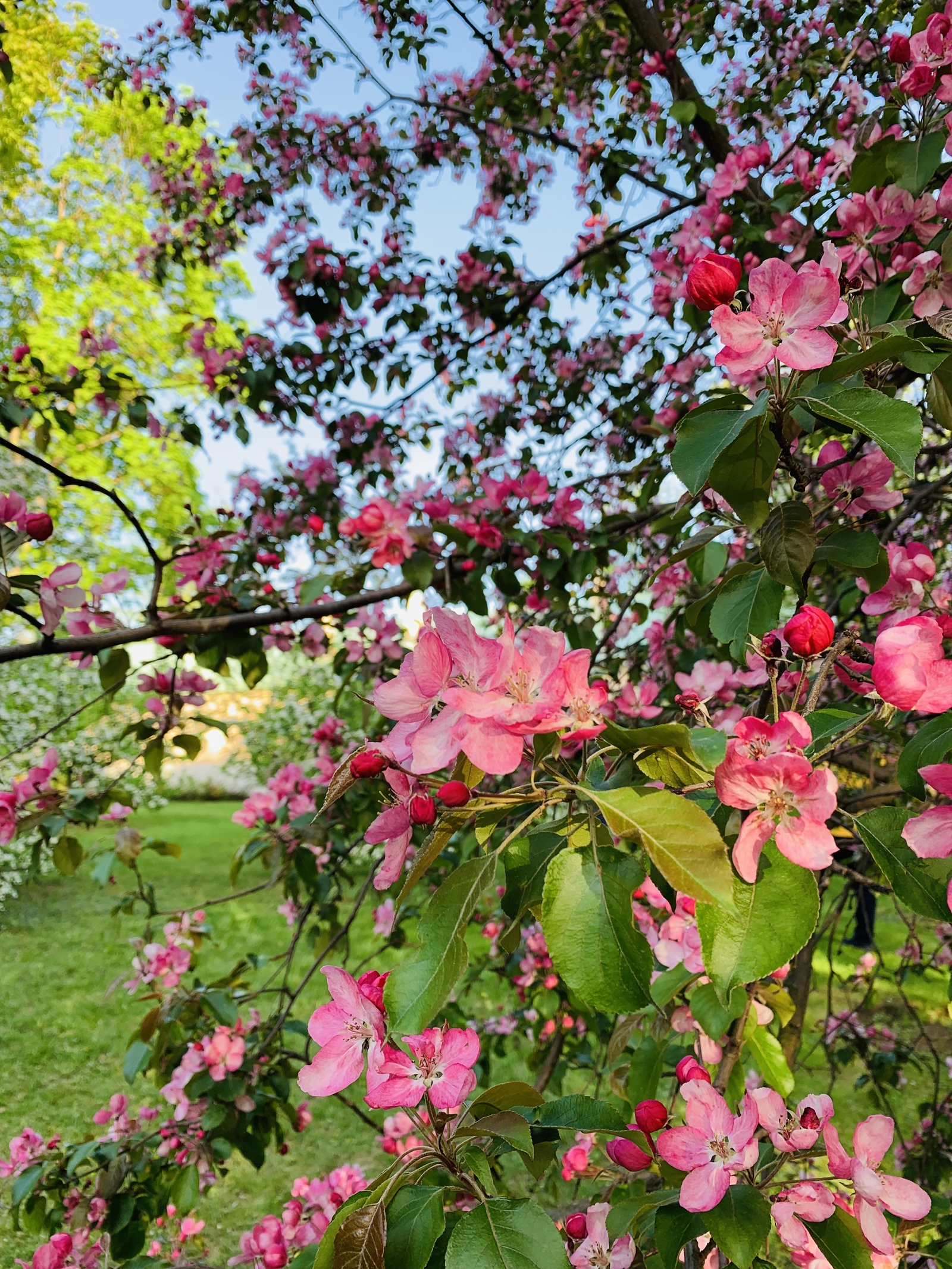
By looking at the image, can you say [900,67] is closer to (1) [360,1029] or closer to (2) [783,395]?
(2) [783,395]

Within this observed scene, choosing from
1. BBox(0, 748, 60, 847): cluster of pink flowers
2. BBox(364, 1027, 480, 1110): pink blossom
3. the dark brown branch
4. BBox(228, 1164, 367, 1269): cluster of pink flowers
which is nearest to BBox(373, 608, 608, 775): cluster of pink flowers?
BBox(364, 1027, 480, 1110): pink blossom

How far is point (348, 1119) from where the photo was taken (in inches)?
138

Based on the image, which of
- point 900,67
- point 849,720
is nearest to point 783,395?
point 849,720

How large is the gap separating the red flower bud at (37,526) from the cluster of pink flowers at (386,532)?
673 millimetres

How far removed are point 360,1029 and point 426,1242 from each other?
0.15 metres

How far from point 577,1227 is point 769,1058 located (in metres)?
0.27

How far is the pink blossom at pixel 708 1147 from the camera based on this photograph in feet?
2.02

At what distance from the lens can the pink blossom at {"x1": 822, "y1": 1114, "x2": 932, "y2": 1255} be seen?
66cm

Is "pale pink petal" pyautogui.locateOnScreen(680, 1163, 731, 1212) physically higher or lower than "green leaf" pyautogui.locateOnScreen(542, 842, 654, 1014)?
lower

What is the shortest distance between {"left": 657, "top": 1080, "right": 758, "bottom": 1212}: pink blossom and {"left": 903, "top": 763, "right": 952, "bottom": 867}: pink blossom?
0.30 metres

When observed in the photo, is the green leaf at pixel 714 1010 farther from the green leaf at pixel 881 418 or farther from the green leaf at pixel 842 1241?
the green leaf at pixel 881 418

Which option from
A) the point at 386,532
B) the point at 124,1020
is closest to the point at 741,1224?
the point at 386,532

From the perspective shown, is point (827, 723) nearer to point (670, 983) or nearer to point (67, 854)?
point (670, 983)

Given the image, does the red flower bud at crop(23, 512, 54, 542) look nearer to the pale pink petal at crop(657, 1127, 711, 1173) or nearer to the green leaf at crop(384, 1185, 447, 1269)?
the green leaf at crop(384, 1185, 447, 1269)
